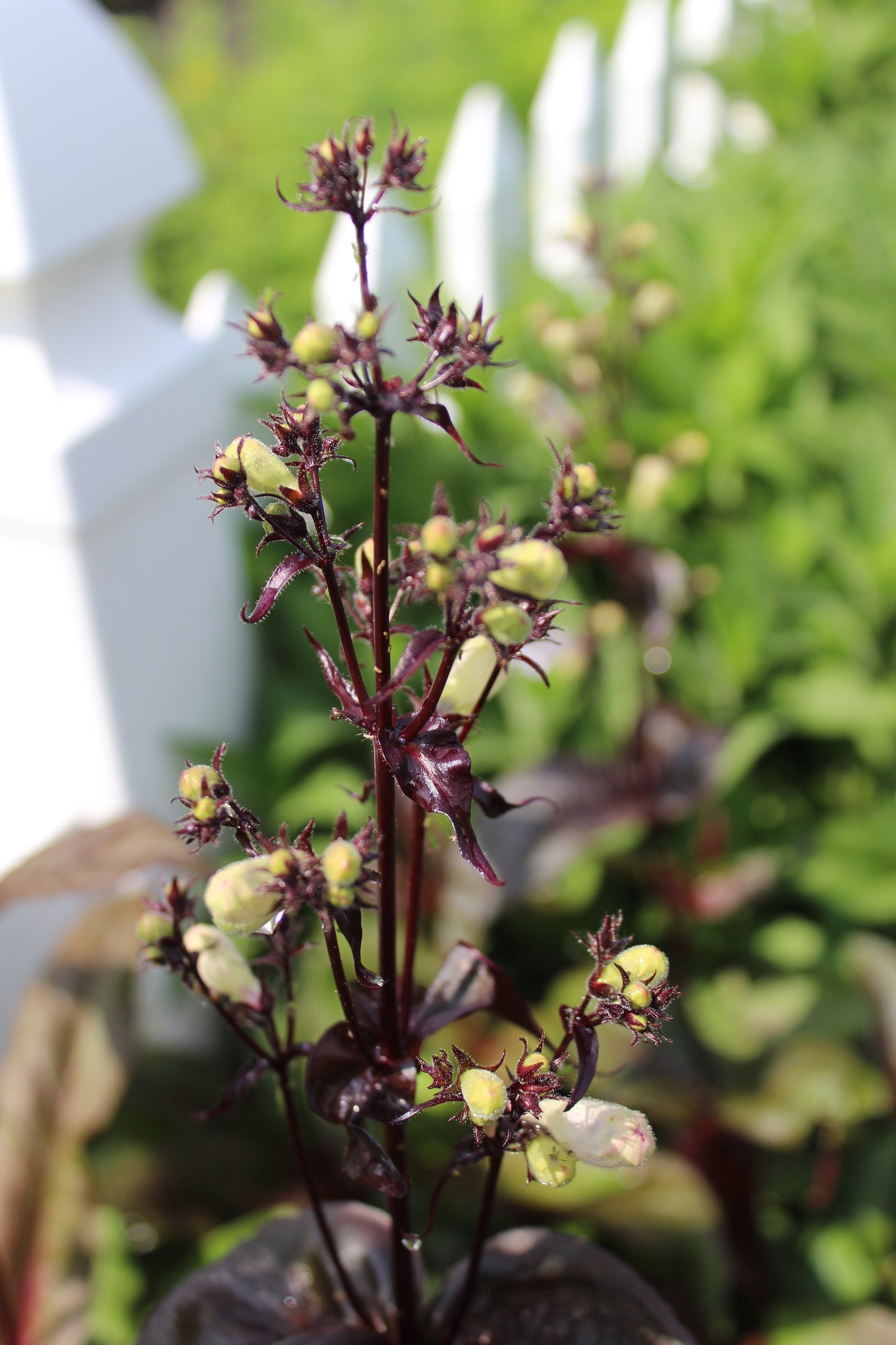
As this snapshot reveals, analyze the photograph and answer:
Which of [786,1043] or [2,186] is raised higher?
[2,186]

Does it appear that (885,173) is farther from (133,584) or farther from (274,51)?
(274,51)

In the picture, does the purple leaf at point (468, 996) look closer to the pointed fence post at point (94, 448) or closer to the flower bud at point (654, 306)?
the pointed fence post at point (94, 448)

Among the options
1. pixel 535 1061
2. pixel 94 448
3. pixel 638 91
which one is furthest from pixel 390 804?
pixel 638 91

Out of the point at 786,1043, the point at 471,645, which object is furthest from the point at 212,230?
the point at 471,645

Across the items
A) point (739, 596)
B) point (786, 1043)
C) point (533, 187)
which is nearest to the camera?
point (786, 1043)

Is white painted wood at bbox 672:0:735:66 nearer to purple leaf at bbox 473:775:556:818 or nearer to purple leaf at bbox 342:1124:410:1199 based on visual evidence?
purple leaf at bbox 473:775:556:818
